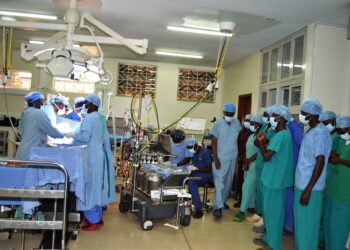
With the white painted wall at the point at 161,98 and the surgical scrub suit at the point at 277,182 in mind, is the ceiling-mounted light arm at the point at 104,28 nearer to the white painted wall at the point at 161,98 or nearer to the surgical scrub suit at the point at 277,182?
the surgical scrub suit at the point at 277,182

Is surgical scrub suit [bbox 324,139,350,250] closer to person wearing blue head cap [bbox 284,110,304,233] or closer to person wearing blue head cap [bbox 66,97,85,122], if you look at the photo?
person wearing blue head cap [bbox 284,110,304,233]

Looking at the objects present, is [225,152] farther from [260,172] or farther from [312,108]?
[312,108]

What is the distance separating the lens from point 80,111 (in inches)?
193

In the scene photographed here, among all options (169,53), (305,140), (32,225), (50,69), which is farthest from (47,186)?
(169,53)

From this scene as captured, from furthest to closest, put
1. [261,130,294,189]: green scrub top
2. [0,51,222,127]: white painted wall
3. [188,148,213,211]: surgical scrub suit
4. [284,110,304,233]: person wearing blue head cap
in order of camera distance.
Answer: [0,51,222,127]: white painted wall, [188,148,213,211]: surgical scrub suit, [284,110,304,233]: person wearing blue head cap, [261,130,294,189]: green scrub top

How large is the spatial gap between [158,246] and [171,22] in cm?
322

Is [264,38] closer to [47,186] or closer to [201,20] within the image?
[201,20]

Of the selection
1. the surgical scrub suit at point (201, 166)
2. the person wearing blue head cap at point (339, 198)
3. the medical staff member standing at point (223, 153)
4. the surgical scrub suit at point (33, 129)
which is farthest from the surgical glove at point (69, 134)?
the person wearing blue head cap at point (339, 198)

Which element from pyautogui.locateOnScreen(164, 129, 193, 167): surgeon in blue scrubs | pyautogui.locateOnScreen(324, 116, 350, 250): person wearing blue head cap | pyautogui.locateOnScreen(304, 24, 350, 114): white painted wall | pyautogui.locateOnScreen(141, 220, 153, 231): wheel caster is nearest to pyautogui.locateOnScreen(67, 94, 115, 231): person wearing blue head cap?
pyautogui.locateOnScreen(141, 220, 153, 231): wheel caster

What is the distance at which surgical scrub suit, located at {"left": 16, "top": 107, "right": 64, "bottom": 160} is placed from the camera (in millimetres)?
3320

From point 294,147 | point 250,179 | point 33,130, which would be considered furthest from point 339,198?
point 33,130

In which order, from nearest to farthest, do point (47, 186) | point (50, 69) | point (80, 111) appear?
1. point (47, 186)
2. point (50, 69)
3. point (80, 111)

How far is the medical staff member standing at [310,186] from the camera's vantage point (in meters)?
2.77

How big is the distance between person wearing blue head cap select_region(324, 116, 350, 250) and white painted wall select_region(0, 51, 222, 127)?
5.30 meters
